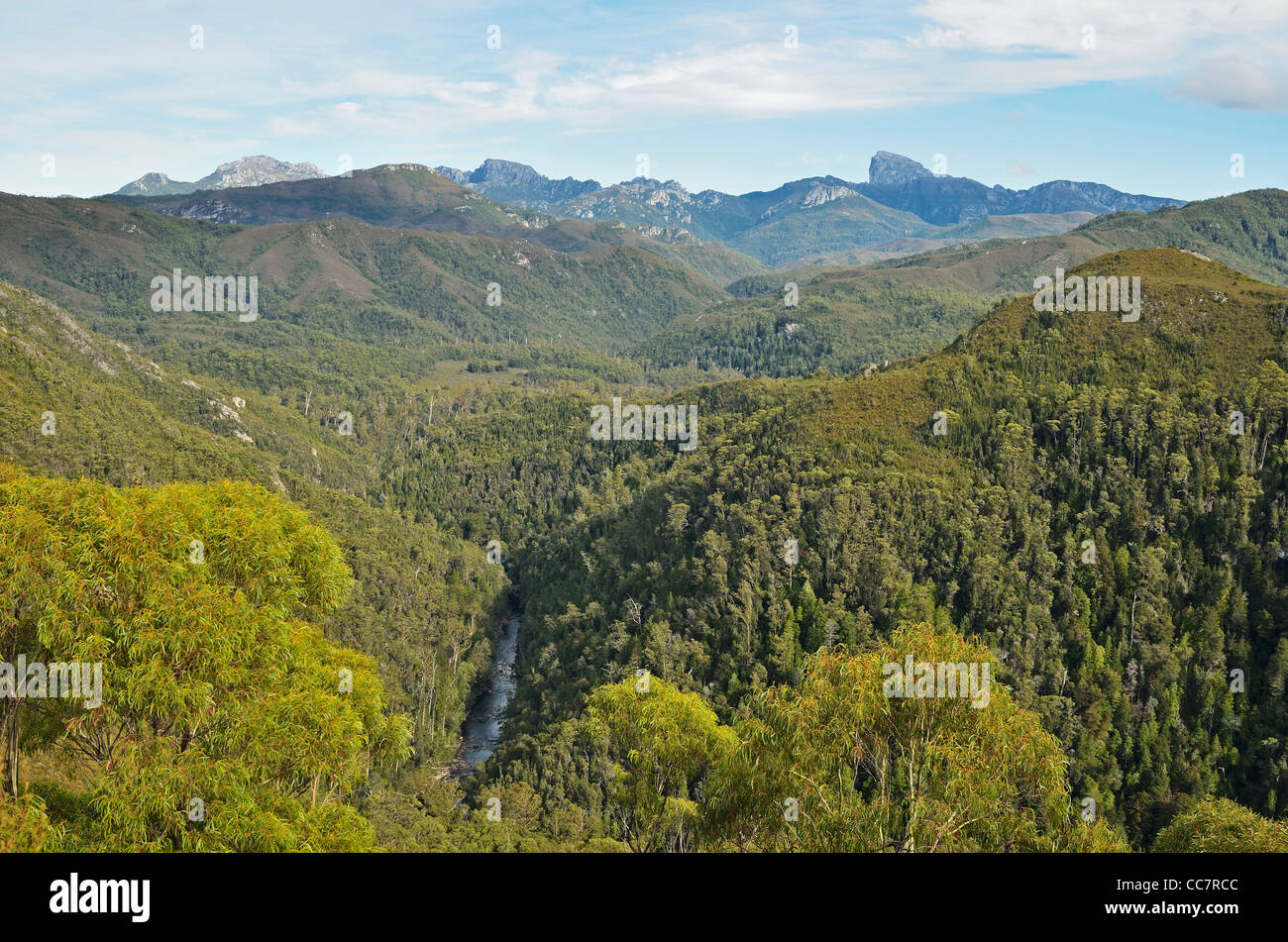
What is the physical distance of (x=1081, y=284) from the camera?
153 meters

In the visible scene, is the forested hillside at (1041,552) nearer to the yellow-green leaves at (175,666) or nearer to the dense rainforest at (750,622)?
the dense rainforest at (750,622)

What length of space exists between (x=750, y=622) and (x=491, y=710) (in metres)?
54.5

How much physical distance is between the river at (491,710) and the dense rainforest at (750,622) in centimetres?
266

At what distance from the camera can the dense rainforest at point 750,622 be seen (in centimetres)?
2430

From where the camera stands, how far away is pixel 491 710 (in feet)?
486

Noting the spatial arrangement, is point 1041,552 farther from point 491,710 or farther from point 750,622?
point 491,710

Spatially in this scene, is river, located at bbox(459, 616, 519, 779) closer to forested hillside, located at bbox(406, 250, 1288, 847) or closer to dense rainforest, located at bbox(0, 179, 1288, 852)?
dense rainforest, located at bbox(0, 179, 1288, 852)

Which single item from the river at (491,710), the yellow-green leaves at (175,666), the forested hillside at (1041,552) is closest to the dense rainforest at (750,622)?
the yellow-green leaves at (175,666)

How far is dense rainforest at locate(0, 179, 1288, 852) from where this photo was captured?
79.7ft

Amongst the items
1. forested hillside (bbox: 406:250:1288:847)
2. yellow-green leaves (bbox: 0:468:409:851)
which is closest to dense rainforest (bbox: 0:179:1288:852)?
yellow-green leaves (bbox: 0:468:409:851)

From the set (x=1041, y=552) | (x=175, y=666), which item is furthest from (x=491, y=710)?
(x=175, y=666)

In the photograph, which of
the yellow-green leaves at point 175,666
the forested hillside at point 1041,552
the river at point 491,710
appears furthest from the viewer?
the river at point 491,710

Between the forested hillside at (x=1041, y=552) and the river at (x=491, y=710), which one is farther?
the river at (x=491, y=710)

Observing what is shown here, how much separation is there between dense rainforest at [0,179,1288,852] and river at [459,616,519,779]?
266 centimetres
